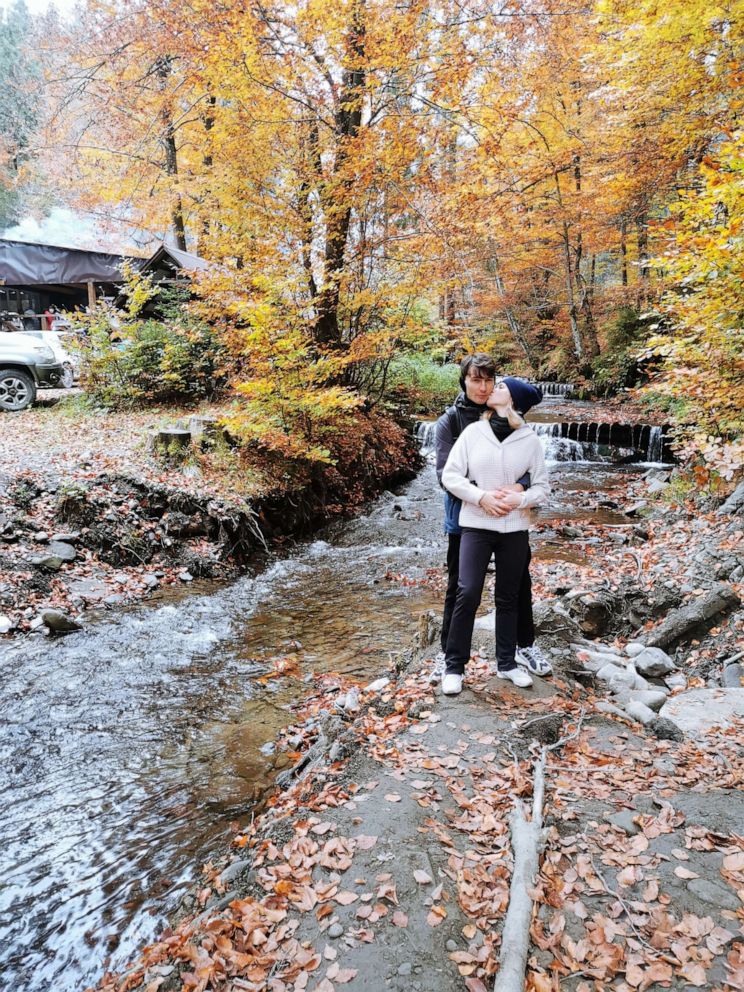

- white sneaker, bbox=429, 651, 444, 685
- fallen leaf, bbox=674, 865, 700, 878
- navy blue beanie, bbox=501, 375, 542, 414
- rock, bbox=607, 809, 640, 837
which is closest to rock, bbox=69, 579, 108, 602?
white sneaker, bbox=429, 651, 444, 685

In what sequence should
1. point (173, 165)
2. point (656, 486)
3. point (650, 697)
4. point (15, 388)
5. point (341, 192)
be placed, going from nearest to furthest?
point (650, 697) < point (341, 192) < point (656, 486) < point (15, 388) < point (173, 165)

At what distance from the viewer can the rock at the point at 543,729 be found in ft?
10.9

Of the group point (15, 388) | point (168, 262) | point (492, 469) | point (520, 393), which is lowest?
point (492, 469)

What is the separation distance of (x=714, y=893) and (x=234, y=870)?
2101 mm

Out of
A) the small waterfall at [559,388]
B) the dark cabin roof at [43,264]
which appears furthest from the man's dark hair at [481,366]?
the dark cabin roof at [43,264]

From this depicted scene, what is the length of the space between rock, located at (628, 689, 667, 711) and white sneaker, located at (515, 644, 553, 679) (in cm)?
59

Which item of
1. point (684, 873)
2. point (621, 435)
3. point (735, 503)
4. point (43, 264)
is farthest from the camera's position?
point (43, 264)

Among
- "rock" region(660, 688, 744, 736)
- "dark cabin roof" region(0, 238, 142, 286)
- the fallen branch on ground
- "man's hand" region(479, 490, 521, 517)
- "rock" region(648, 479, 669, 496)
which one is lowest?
"rock" region(660, 688, 744, 736)

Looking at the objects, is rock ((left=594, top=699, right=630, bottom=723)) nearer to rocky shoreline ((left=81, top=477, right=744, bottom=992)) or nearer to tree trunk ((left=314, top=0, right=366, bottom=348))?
rocky shoreline ((left=81, top=477, right=744, bottom=992))

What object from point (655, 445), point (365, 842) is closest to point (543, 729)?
point (365, 842)

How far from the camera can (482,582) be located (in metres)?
3.58

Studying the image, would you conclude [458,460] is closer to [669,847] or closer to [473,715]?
[473,715]

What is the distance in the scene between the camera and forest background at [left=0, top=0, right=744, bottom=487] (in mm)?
7320

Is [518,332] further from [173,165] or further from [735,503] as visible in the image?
[735,503]
